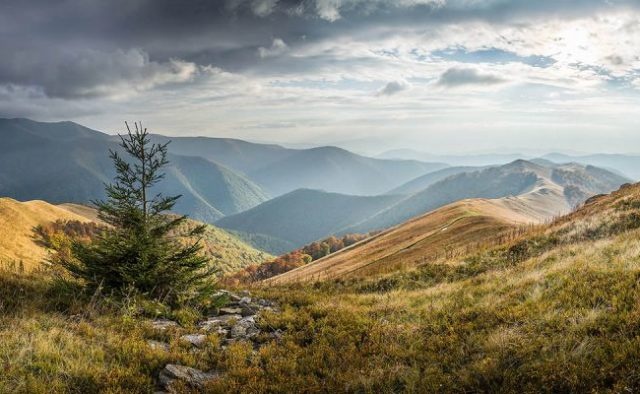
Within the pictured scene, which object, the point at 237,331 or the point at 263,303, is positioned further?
the point at 263,303

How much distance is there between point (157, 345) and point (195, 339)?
99 cm

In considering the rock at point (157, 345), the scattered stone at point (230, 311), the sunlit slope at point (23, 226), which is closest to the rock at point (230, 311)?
the scattered stone at point (230, 311)

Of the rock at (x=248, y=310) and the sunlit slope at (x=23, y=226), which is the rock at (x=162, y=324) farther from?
the sunlit slope at (x=23, y=226)

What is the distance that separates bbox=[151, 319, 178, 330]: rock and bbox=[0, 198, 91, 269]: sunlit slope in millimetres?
55074

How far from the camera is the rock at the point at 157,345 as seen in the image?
1048cm

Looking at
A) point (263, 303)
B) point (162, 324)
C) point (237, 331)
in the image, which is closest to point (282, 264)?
point (263, 303)

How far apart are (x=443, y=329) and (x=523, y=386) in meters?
3.70

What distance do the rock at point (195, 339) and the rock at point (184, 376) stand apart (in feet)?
4.65

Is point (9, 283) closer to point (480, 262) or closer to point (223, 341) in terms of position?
point (223, 341)

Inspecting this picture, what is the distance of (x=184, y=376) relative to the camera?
915cm

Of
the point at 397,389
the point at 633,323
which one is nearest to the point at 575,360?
→ the point at 633,323

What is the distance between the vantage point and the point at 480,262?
20688 millimetres

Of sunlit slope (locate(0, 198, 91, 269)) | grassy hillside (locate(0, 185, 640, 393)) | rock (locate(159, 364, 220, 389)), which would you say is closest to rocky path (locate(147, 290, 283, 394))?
rock (locate(159, 364, 220, 389))

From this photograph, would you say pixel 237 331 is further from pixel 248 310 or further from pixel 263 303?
pixel 263 303
